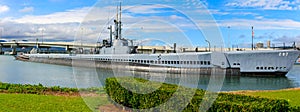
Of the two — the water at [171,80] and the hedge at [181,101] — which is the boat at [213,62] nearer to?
the water at [171,80]

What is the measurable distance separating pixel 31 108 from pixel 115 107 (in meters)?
4.08

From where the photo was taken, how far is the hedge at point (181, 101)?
31.5ft

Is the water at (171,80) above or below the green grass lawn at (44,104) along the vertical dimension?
below

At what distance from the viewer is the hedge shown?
31.5 feet

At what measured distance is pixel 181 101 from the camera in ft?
35.8

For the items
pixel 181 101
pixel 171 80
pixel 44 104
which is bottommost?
pixel 171 80

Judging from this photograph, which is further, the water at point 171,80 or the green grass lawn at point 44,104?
the water at point 171,80

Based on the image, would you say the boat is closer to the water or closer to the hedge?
the water

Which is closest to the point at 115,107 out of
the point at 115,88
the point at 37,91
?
the point at 115,88

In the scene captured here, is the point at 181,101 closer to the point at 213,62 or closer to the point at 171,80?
the point at 171,80

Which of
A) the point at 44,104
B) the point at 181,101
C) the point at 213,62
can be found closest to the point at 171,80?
the point at 213,62

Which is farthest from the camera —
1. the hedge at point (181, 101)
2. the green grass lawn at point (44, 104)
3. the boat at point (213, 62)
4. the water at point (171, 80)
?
the boat at point (213, 62)

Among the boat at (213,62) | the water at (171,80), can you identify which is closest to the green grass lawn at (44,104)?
the water at (171,80)

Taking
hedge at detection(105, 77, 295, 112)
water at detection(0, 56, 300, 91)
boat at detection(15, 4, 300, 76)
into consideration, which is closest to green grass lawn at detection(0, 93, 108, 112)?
hedge at detection(105, 77, 295, 112)
